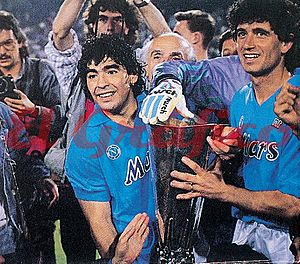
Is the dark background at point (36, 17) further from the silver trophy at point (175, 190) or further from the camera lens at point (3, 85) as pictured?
the silver trophy at point (175, 190)

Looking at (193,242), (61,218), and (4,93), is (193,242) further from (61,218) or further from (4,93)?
(4,93)

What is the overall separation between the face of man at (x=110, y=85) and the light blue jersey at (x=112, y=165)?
68mm

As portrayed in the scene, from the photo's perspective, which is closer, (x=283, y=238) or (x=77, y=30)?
(x=77, y=30)

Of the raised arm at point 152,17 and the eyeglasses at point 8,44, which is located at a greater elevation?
the raised arm at point 152,17

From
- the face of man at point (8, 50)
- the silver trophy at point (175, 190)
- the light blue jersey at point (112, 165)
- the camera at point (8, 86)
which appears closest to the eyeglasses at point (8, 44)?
the face of man at point (8, 50)

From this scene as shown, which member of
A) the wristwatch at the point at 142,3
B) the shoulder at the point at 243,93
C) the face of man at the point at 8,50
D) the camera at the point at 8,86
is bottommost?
the camera at the point at 8,86

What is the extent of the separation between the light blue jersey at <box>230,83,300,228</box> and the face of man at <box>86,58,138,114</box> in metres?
→ 0.56

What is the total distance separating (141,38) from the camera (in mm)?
3260

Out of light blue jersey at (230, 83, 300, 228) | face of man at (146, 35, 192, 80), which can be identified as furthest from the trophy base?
face of man at (146, 35, 192, 80)

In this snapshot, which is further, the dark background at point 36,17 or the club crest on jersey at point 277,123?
the club crest on jersey at point 277,123

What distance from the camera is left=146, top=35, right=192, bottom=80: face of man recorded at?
3.28 meters

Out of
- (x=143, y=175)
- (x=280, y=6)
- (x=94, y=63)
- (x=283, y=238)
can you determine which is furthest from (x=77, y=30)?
(x=283, y=238)

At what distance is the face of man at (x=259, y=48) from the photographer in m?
3.31

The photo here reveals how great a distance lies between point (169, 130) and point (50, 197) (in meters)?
0.69
